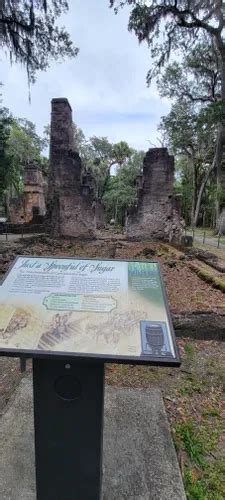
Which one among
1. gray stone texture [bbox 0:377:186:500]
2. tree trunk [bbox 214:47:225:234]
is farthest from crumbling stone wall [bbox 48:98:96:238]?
gray stone texture [bbox 0:377:186:500]

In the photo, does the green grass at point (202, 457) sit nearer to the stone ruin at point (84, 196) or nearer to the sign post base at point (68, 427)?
the sign post base at point (68, 427)

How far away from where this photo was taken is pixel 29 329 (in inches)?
62.1

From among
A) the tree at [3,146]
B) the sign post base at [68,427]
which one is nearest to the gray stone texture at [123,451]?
the sign post base at [68,427]

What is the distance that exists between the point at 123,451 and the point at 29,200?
752 inches

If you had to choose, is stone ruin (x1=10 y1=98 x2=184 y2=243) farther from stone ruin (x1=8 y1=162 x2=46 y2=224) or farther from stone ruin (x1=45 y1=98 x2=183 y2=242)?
stone ruin (x1=8 y1=162 x2=46 y2=224)

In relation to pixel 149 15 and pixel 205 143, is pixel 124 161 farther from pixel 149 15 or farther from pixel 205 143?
pixel 149 15

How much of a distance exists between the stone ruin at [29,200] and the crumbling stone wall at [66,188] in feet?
20.1

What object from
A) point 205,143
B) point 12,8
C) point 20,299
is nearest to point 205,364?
point 20,299

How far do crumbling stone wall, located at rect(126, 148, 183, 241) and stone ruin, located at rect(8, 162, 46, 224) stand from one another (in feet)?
26.3

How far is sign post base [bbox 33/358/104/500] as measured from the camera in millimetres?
1599

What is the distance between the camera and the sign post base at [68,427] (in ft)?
5.24

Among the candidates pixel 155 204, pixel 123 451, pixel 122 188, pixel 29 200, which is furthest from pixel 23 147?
pixel 123 451

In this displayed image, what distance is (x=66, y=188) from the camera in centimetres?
1371

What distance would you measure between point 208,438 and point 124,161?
38299mm
